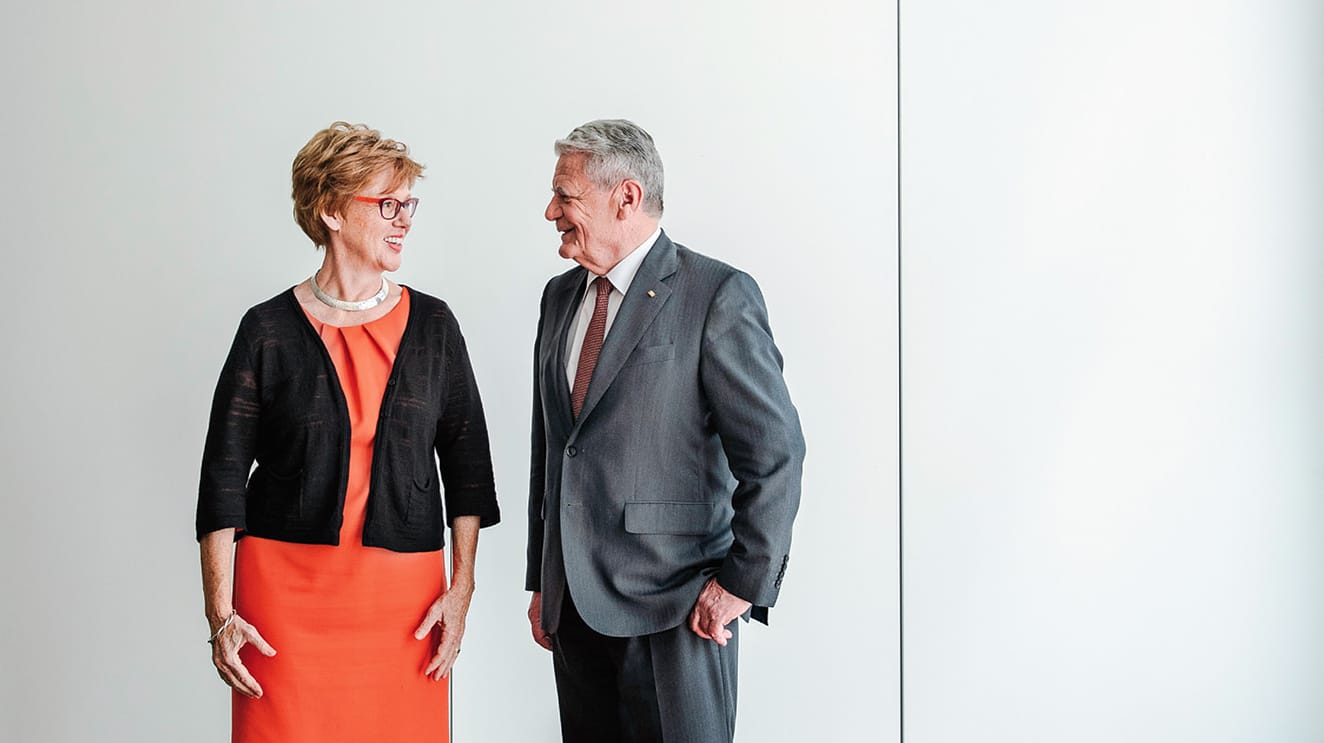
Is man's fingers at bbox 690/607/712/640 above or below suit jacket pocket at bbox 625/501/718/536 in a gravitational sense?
below

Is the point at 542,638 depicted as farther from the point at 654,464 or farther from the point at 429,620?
the point at 654,464

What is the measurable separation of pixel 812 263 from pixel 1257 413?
1.38 metres

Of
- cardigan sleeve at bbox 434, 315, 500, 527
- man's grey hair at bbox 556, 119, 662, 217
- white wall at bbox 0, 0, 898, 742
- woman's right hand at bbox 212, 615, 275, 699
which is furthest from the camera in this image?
white wall at bbox 0, 0, 898, 742

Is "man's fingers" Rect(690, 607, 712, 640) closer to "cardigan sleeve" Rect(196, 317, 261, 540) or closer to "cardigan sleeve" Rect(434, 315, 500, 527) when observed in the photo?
"cardigan sleeve" Rect(434, 315, 500, 527)

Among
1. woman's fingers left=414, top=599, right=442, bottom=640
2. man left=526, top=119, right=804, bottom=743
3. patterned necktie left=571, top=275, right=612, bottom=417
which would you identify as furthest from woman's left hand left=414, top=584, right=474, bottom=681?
patterned necktie left=571, top=275, right=612, bottom=417

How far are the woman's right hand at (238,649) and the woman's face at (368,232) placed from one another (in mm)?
870

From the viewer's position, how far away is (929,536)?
11.4ft

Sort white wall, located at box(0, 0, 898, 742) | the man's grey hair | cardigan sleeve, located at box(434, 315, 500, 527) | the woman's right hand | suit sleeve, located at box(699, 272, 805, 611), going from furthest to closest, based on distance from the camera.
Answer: white wall, located at box(0, 0, 898, 742) → cardigan sleeve, located at box(434, 315, 500, 527) → the woman's right hand → the man's grey hair → suit sleeve, located at box(699, 272, 805, 611)

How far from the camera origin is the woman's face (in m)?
2.77

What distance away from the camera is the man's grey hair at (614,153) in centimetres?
251

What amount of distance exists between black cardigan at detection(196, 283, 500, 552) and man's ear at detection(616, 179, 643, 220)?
1.90 ft

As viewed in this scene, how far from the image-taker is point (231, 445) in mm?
2703

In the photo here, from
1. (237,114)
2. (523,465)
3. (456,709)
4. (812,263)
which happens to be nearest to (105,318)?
(237,114)

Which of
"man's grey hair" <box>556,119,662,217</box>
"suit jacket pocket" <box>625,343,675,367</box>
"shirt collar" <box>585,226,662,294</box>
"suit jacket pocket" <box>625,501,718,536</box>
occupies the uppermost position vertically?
"man's grey hair" <box>556,119,662,217</box>
